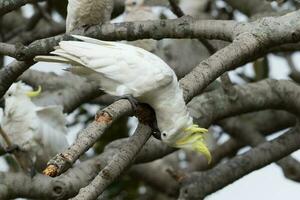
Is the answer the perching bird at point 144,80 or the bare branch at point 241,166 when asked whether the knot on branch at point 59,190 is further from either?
the perching bird at point 144,80

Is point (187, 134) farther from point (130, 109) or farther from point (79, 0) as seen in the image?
point (79, 0)

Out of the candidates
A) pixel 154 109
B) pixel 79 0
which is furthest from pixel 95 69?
pixel 79 0

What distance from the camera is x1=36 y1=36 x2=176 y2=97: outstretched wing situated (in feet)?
5.91

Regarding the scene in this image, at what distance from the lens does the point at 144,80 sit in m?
1.81

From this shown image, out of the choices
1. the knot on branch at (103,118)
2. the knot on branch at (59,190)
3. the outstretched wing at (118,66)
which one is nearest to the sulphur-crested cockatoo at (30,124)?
the knot on branch at (59,190)

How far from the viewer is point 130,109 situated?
1744 mm

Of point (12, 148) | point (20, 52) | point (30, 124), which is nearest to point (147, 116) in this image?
point (20, 52)

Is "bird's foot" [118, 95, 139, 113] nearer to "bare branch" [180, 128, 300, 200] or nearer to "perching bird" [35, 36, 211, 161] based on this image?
"perching bird" [35, 36, 211, 161]

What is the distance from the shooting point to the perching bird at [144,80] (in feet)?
5.91

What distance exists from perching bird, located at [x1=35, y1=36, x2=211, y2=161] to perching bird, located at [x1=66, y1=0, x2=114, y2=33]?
0.76 metres

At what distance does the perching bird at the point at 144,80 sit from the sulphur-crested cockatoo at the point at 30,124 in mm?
1339

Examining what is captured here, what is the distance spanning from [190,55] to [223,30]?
57.1 inches

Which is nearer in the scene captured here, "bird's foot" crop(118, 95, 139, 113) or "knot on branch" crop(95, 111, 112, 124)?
"knot on branch" crop(95, 111, 112, 124)

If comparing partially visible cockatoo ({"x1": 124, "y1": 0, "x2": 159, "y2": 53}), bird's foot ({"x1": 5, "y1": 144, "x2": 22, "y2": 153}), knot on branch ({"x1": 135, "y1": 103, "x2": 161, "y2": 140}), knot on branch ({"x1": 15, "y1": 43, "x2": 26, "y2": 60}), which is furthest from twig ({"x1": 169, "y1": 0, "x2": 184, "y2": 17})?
bird's foot ({"x1": 5, "y1": 144, "x2": 22, "y2": 153})
